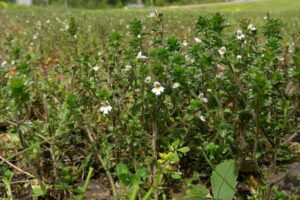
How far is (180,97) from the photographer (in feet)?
→ 8.30

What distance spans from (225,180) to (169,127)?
1.76ft

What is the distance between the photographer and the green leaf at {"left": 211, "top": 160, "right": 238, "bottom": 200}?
2119mm

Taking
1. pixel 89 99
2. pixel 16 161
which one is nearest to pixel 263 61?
pixel 89 99

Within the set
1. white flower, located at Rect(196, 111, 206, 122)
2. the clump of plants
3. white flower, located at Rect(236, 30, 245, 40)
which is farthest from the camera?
white flower, located at Rect(236, 30, 245, 40)

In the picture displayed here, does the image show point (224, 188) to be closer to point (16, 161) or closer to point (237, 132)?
point (237, 132)

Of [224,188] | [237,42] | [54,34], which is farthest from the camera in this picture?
[54,34]

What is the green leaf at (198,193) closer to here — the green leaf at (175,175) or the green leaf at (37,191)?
the green leaf at (175,175)

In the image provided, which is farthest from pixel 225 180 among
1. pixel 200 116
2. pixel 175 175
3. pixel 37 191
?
pixel 37 191

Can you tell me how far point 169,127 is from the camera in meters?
2.53

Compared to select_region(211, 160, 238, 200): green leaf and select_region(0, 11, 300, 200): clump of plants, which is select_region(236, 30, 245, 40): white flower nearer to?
select_region(0, 11, 300, 200): clump of plants

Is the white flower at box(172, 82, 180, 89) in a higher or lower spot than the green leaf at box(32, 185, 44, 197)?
higher

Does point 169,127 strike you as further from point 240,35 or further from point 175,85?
point 240,35

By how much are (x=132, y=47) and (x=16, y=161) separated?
881 millimetres

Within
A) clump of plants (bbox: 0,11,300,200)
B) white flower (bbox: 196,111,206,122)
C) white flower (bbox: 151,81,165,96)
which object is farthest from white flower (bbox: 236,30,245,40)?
white flower (bbox: 151,81,165,96)
